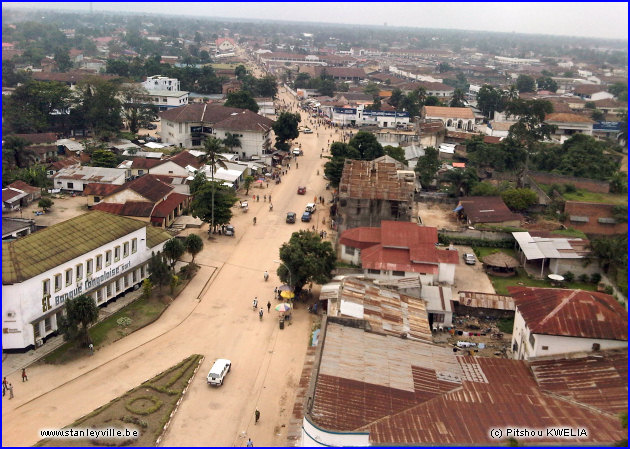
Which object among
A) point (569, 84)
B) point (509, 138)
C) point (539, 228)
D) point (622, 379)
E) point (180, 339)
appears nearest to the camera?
point (622, 379)

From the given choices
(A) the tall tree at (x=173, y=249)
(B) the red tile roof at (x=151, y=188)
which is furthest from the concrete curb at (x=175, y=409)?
(B) the red tile roof at (x=151, y=188)

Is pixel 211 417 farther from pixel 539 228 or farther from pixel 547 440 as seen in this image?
pixel 539 228

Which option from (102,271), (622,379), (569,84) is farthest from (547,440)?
(569,84)

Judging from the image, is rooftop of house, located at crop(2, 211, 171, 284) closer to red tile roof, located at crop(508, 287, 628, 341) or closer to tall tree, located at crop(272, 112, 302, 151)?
red tile roof, located at crop(508, 287, 628, 341)

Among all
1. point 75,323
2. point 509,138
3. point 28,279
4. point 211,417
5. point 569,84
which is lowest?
point 211,417

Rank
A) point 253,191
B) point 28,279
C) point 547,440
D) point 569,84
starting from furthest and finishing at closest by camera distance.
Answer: point 569,84
point 253,191
point 28,279
point 547,440

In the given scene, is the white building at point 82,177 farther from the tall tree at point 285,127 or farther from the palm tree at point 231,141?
→ the tall tree at point 285,127

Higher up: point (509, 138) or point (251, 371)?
point (509, 138)

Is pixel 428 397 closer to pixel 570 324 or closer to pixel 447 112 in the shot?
pixel 570 324
